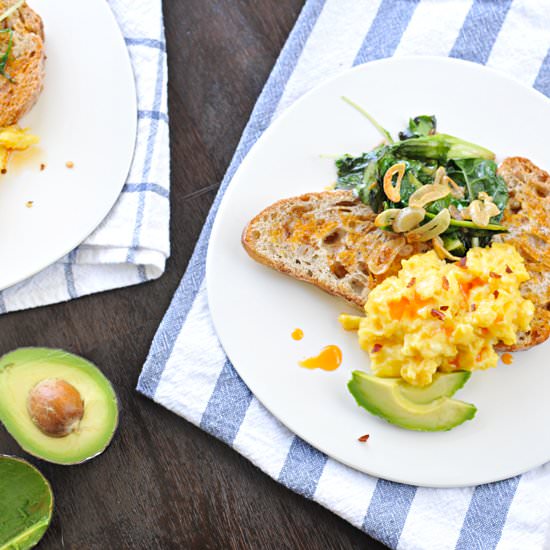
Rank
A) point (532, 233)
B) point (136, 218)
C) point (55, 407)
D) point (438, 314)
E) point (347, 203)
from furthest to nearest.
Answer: point (136, 218) < point (347, 203) < point (532, 233) < point (55, 407) < point (438, 314)

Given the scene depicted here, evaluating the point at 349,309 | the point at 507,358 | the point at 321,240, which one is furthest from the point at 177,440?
the point at 507,358

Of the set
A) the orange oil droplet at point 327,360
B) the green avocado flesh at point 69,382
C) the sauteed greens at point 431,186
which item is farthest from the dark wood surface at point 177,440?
the sauteed greens at point 431,186

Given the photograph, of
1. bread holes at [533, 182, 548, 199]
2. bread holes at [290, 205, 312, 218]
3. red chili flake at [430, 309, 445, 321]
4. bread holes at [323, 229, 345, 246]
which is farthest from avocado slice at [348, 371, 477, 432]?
bread holes at [533, 182, 548, 199]

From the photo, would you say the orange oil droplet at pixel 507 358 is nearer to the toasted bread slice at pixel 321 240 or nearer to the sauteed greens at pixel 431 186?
the sauteed greens at pixel 431 186

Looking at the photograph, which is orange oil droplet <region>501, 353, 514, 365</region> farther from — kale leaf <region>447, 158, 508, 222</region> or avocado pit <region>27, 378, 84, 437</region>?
avocado pit <region>27, 378, 84, 437</region>

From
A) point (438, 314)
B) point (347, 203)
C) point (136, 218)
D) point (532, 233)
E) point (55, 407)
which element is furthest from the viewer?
point (136, 218)

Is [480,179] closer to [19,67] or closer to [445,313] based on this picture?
[445,313]
